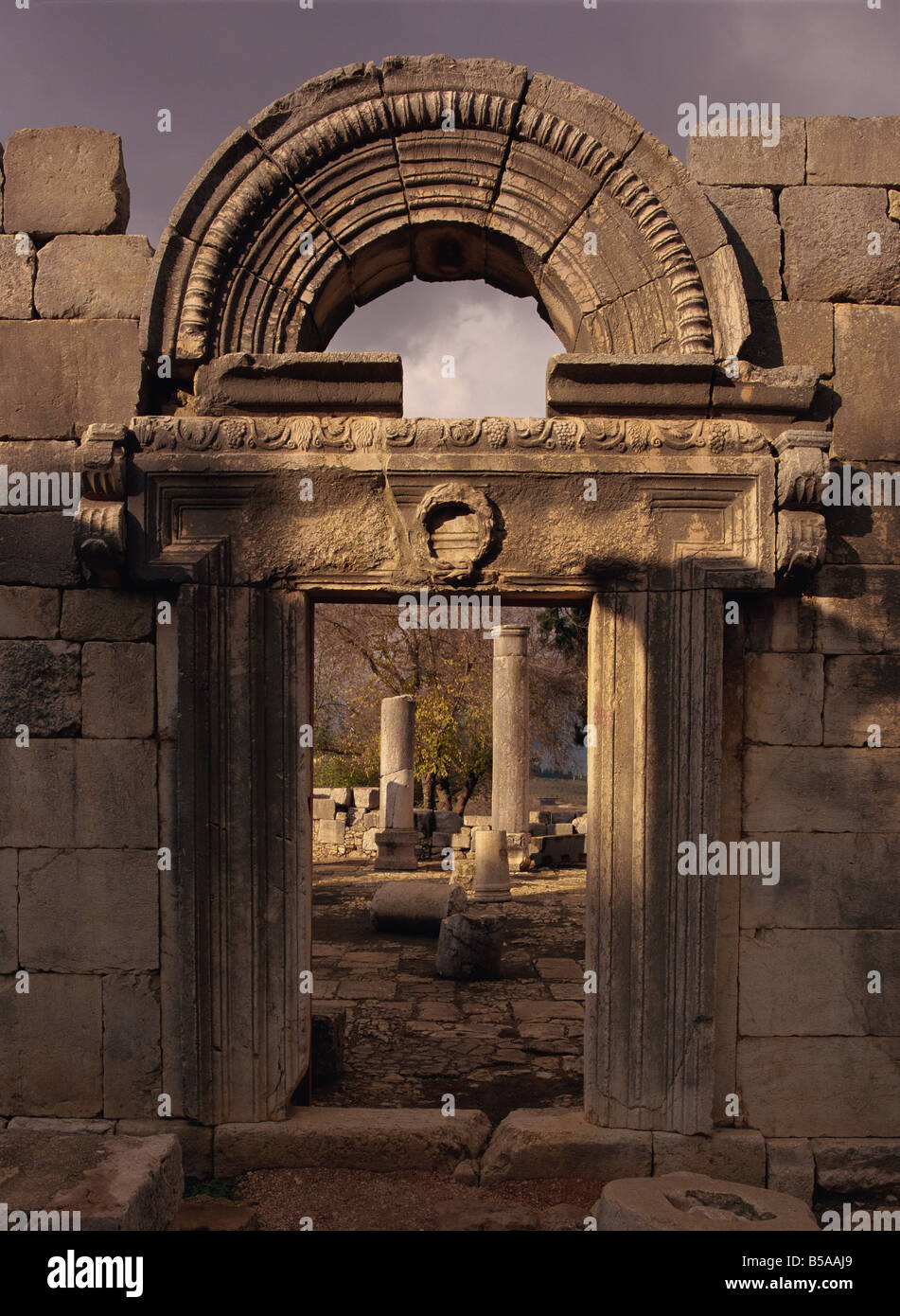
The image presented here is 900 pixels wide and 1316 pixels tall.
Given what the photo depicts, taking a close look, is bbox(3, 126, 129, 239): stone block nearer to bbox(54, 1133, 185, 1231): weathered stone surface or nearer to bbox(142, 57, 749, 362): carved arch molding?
bbox(142, 57, 749, 362): carved arch molding

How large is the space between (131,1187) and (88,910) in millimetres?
1281

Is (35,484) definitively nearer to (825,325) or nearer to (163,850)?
(163,850)

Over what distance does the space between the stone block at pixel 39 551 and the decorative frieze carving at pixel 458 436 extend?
1.96 feet

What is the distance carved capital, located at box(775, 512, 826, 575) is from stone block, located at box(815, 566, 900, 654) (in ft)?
0.81

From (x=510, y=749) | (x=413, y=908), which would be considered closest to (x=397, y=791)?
(x=510, y=749)

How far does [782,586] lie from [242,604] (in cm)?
257

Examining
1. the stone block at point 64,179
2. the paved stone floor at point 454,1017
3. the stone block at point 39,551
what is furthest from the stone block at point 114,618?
the paved stone floor at point 454,1017

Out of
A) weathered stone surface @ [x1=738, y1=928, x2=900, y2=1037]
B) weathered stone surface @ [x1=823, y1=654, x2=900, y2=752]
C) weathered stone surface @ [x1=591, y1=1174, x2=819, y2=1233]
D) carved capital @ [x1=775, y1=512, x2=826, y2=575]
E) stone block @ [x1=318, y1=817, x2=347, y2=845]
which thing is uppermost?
carved capital @ [x1=775, y1=512, x2=826, y2=575]

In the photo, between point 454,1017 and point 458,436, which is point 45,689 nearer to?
point 458,436

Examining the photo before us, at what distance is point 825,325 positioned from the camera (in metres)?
4.32

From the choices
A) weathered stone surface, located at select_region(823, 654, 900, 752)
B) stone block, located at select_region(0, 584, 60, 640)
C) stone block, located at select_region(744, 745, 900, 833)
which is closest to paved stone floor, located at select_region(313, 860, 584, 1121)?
stone block, located at select_region(744, 745, 900, 833)

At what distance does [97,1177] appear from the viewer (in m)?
3.39

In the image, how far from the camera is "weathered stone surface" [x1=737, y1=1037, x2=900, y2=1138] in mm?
4121

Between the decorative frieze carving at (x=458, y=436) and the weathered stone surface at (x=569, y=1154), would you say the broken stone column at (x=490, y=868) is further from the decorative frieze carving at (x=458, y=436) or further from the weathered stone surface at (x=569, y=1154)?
the decorative frieze carving at (x=458, y=436)
